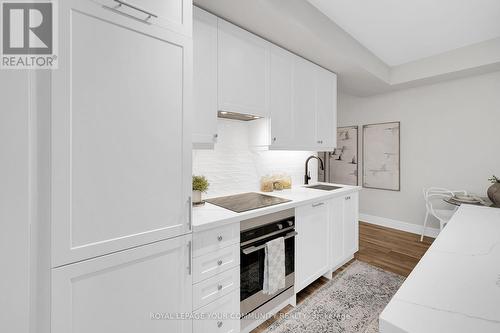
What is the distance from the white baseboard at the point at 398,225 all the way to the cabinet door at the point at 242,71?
3.44 m

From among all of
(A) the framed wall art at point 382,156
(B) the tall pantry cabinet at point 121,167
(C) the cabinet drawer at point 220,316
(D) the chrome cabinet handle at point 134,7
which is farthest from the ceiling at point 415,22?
(C) the cabinet drawer at point 220,316

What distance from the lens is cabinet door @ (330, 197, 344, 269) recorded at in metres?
2.38

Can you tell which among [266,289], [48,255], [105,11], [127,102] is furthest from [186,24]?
[266,289]

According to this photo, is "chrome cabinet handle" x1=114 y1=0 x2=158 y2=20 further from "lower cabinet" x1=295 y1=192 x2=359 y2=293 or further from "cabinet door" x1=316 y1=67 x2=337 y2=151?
"cabinet door" x1=316 y1=67 x2=337 y2=151

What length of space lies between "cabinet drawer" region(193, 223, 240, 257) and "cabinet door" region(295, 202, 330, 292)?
681mm

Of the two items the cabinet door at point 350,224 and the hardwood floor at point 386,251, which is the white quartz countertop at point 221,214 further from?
the hardwood floor at point 386,251

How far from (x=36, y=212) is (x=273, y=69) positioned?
2046mm

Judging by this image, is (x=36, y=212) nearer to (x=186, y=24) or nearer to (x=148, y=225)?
(x=148, y=225)

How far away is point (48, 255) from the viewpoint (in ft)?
2.80

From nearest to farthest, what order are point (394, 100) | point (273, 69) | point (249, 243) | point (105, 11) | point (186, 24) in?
point (105, 11), point (186, 24), point (249, 243), point (273, 69), point (394, 100)

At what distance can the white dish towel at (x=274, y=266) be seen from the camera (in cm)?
171

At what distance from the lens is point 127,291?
1.05 metres

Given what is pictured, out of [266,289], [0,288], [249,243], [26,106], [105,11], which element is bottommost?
[266,289]

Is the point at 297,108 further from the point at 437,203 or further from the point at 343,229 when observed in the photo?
the point at 437,203
